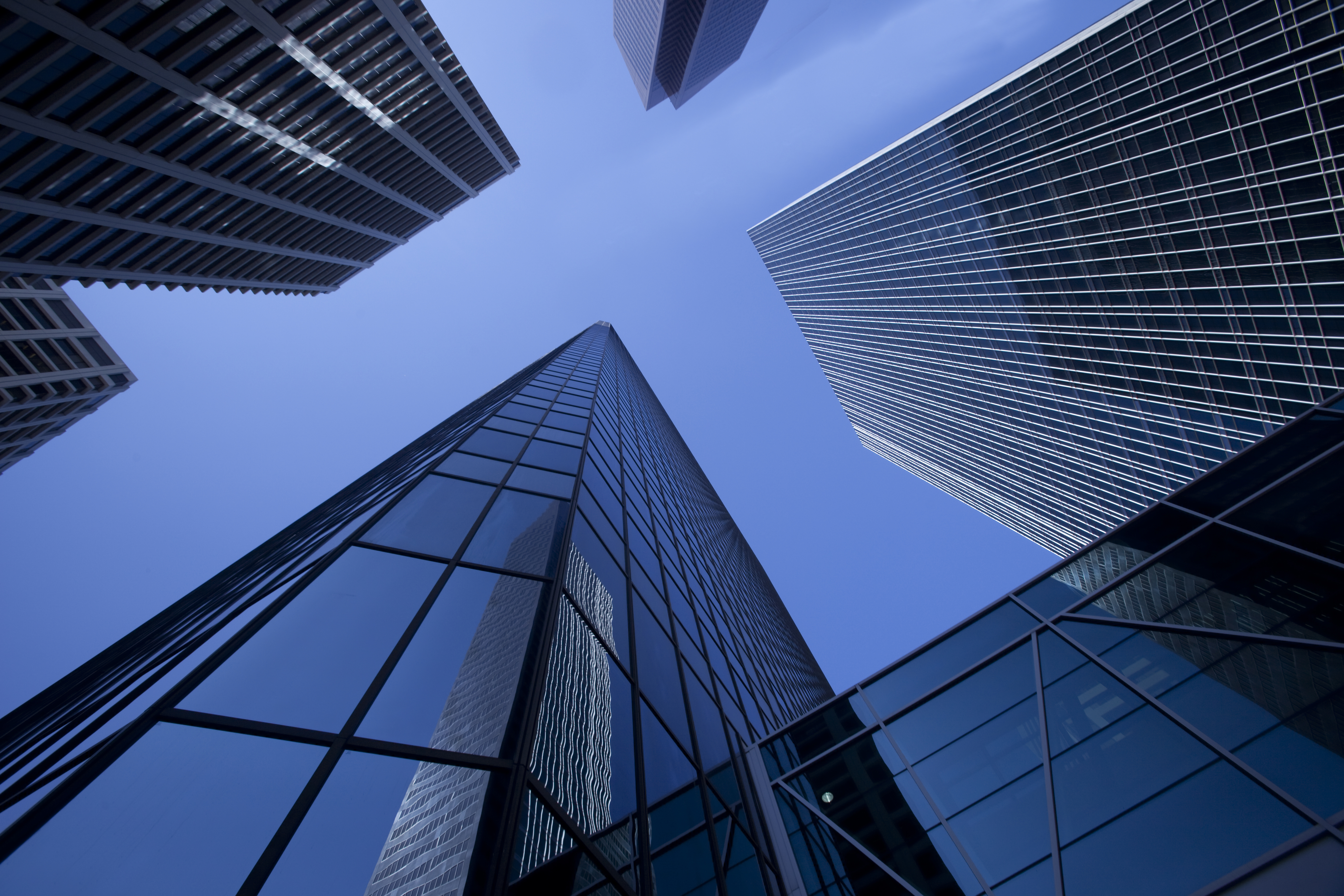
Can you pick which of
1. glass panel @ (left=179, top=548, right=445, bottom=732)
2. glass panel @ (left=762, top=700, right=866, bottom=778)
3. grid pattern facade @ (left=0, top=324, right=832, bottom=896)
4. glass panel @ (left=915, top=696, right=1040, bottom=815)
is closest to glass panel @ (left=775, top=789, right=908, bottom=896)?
grid pattern facade @ (left=0, top=324, right=832, bottom=896)

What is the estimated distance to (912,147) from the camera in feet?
285

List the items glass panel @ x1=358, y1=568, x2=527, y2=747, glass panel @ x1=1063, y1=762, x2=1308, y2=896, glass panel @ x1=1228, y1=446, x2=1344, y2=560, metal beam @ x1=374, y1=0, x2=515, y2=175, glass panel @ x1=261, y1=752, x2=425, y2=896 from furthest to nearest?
1. metal beam @ x1=374, y1=0, x2=515, y2=175
2. glass panel @ x1=1228, y1=446, x2=1344, y2=560
3. glass panel @ x1=1063, y1=762, x2=1308, y2=896
4. glass panel @ x1=358, y1=568, x2=527, y2=747
5. glass panel @ x1=261, y1=752, x2=425, y2=896

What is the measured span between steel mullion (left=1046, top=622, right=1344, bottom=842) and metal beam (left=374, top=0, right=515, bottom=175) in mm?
62529

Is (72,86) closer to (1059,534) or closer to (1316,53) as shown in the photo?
(1316,53)

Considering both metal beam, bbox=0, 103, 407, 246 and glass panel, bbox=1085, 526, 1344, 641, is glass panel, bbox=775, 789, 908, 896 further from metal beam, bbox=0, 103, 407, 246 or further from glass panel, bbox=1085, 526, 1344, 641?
metal beam, bbox=0, 103, 407, 246

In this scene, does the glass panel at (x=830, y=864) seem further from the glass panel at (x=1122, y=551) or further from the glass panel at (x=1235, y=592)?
the glass panel at (x=1235, y=592)

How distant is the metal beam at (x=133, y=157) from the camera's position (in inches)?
1372

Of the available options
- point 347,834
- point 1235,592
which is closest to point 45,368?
point 347,834

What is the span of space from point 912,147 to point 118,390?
110 m

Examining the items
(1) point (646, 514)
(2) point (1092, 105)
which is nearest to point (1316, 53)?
(2) point (1092, 105)

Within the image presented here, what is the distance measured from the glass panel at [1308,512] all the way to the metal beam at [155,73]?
165 feet

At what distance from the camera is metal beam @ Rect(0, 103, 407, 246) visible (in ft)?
114

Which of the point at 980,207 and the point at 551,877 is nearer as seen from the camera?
the point at 551,877

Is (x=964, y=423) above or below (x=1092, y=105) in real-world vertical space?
below
